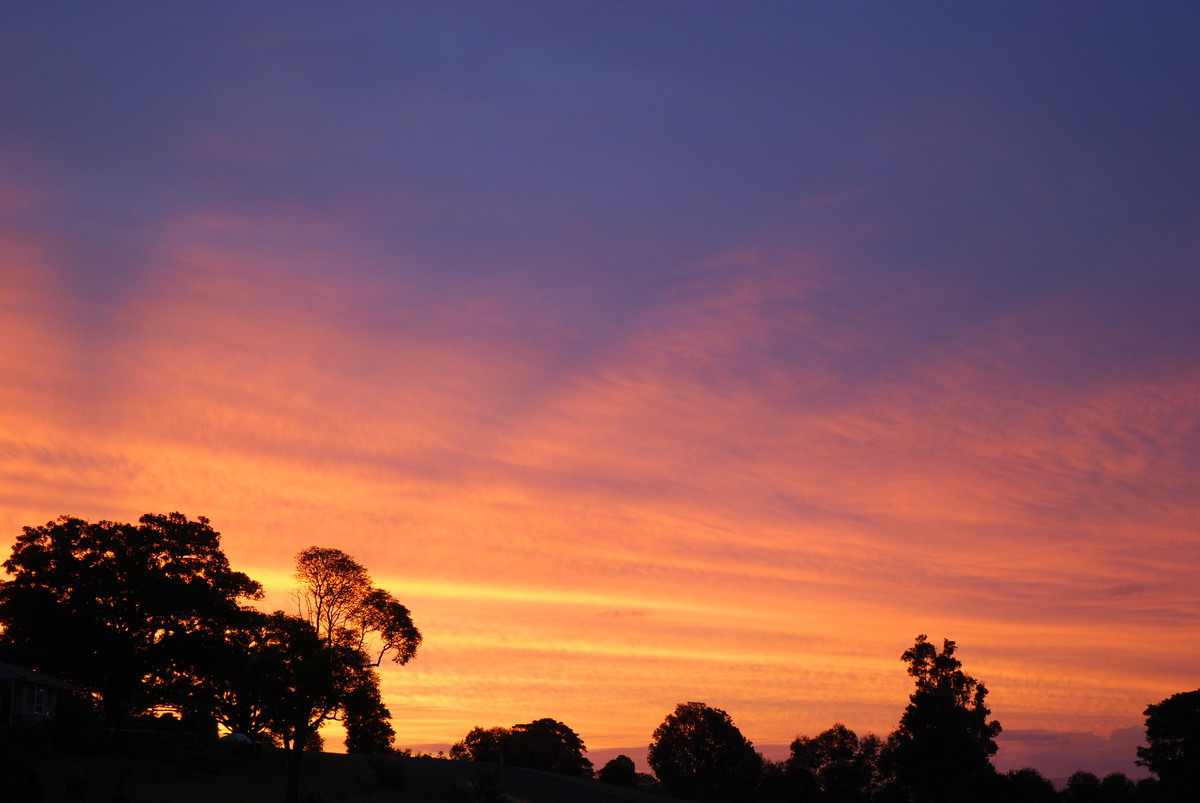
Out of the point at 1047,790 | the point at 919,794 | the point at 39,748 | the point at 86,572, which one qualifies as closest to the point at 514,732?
the point at 919,794

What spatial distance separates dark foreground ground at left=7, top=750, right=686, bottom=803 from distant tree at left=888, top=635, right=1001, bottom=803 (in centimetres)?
3270

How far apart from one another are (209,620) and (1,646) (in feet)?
46.9

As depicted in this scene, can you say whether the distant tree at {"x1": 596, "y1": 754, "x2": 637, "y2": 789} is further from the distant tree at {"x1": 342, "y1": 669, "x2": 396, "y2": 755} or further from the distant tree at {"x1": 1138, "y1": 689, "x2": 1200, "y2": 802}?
the distant tree at {"x1": 1138, "y1": 689, "x2": 1200, "y2": 802}

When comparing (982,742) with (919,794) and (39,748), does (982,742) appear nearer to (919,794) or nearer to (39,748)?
(919,794)

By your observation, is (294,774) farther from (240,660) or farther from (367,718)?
(367,718)

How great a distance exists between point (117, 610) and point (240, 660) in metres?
9.88

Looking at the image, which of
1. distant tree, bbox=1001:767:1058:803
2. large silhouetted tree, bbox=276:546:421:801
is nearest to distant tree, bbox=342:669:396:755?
large silhouetted tree, bbox=276:546:421:801

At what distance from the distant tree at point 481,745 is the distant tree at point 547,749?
260 centimetres

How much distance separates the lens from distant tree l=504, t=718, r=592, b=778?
142 metres

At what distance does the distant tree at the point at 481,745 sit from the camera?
150m

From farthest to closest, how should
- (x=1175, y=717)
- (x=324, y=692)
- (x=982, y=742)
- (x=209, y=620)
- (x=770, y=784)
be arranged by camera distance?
(x=770, y=784)
(x=982, y=742)
(x=1175, y=717)
(x=209, y=620)
(x=324, y=692)

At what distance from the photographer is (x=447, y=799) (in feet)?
242

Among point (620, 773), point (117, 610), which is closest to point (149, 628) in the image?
point (117, 610)

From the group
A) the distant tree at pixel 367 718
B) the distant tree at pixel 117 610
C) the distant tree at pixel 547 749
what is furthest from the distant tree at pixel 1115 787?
the distant tree at pixel 117 610
